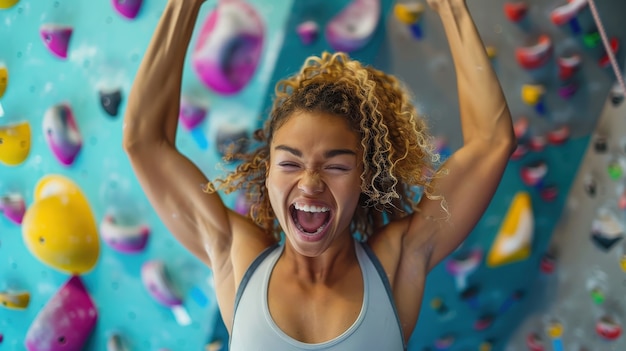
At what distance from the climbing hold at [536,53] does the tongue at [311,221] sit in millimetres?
679

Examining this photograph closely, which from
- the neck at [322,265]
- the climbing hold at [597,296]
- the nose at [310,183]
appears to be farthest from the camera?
the climbing hold at [597,296]

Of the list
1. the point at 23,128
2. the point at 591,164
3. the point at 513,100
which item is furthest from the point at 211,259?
the point at 591,164

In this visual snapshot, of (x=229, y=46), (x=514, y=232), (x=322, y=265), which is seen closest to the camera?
(x=322, y=265)

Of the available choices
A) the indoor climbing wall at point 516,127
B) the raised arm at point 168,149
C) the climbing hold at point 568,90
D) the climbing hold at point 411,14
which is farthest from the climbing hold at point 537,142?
the raised arm at point 168,149

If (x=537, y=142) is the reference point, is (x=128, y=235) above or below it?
below

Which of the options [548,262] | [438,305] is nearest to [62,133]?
[438,305]

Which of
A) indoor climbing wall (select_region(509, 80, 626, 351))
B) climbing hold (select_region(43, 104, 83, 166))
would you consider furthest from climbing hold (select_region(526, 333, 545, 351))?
climbing hold (select_region(43, 104, 83, 166))

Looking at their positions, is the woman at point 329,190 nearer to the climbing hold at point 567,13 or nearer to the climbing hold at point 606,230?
the climbing hold at point 567,13

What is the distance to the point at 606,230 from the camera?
4.84 ft

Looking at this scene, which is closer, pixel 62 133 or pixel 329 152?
pixel 329 152

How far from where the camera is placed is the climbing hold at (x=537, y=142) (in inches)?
57.7

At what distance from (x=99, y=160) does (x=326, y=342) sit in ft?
2.46

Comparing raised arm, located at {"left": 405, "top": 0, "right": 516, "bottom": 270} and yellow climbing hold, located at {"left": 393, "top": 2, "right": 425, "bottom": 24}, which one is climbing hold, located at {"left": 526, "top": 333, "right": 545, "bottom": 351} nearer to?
raised arm, located at {"left": 405, "top": 0, "right": 516, "bottom": 270}

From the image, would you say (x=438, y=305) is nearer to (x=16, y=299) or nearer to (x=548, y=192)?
(x=548, y=192)
